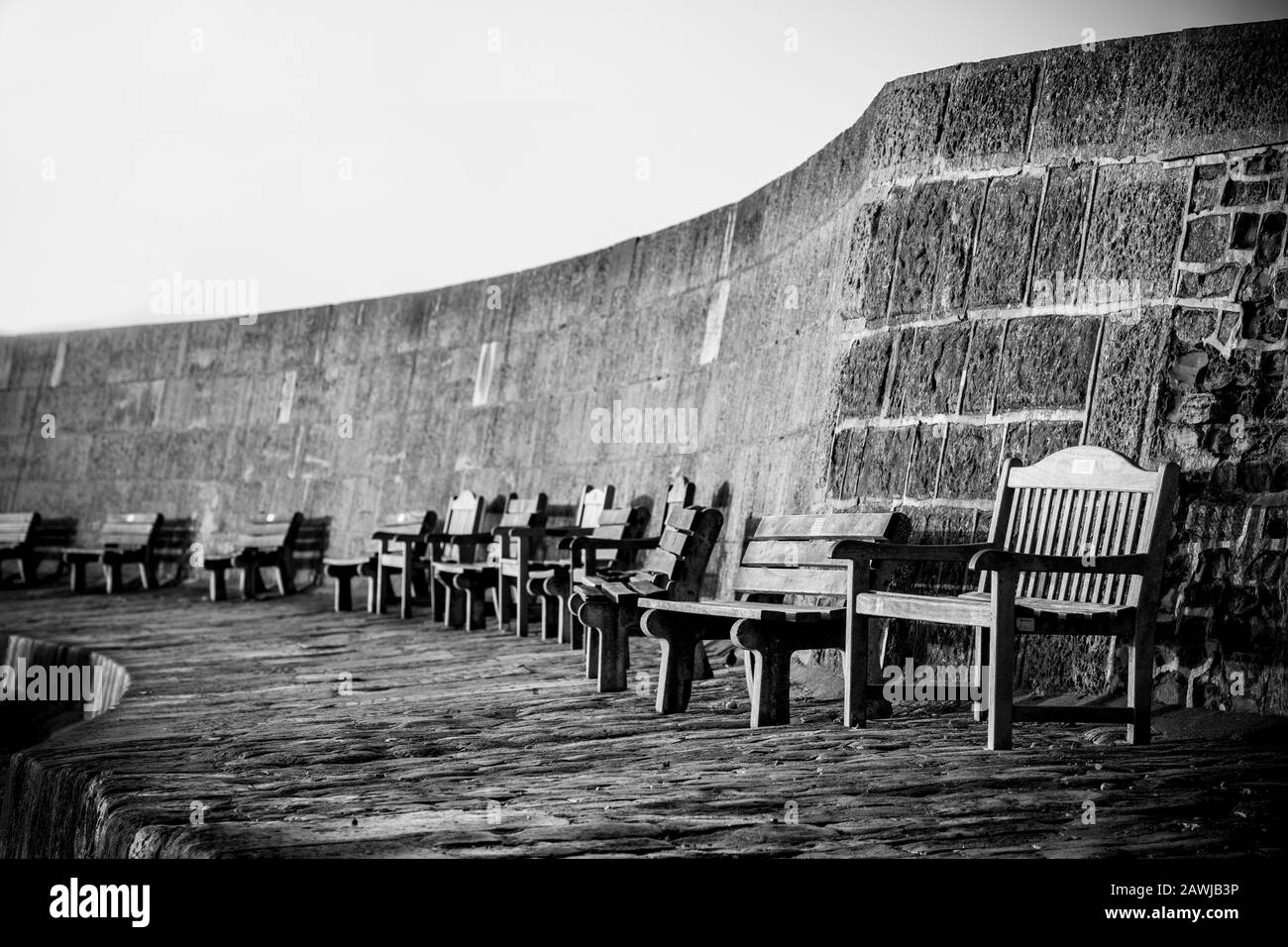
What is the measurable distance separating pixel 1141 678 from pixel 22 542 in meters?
13.6

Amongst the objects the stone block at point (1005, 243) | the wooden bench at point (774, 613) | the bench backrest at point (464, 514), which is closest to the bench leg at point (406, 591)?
the bench backrest at point (464, 514)

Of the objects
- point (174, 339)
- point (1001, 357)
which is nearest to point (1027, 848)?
point (1001, 357)

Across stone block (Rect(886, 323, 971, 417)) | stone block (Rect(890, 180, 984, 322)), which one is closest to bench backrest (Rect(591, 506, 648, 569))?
stone block (Rect(886, 323, 971, 417))

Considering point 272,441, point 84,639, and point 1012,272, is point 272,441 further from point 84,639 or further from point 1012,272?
point 1012,272

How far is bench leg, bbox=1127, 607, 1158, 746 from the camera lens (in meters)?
4.35

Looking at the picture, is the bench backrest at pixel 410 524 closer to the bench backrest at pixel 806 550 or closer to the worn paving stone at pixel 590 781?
the worn paving stone at pixel 590 781

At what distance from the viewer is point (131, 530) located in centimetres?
1431

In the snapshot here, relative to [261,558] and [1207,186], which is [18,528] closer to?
[261,558]

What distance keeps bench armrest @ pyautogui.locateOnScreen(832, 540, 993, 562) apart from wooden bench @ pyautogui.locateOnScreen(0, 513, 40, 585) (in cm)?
1250

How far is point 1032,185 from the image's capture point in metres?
5.59

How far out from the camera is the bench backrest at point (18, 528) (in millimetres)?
15117

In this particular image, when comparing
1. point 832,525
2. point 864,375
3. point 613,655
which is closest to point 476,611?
point 613,655

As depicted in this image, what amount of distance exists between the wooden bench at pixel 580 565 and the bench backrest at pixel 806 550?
1.70 m

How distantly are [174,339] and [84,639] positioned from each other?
8090mm
